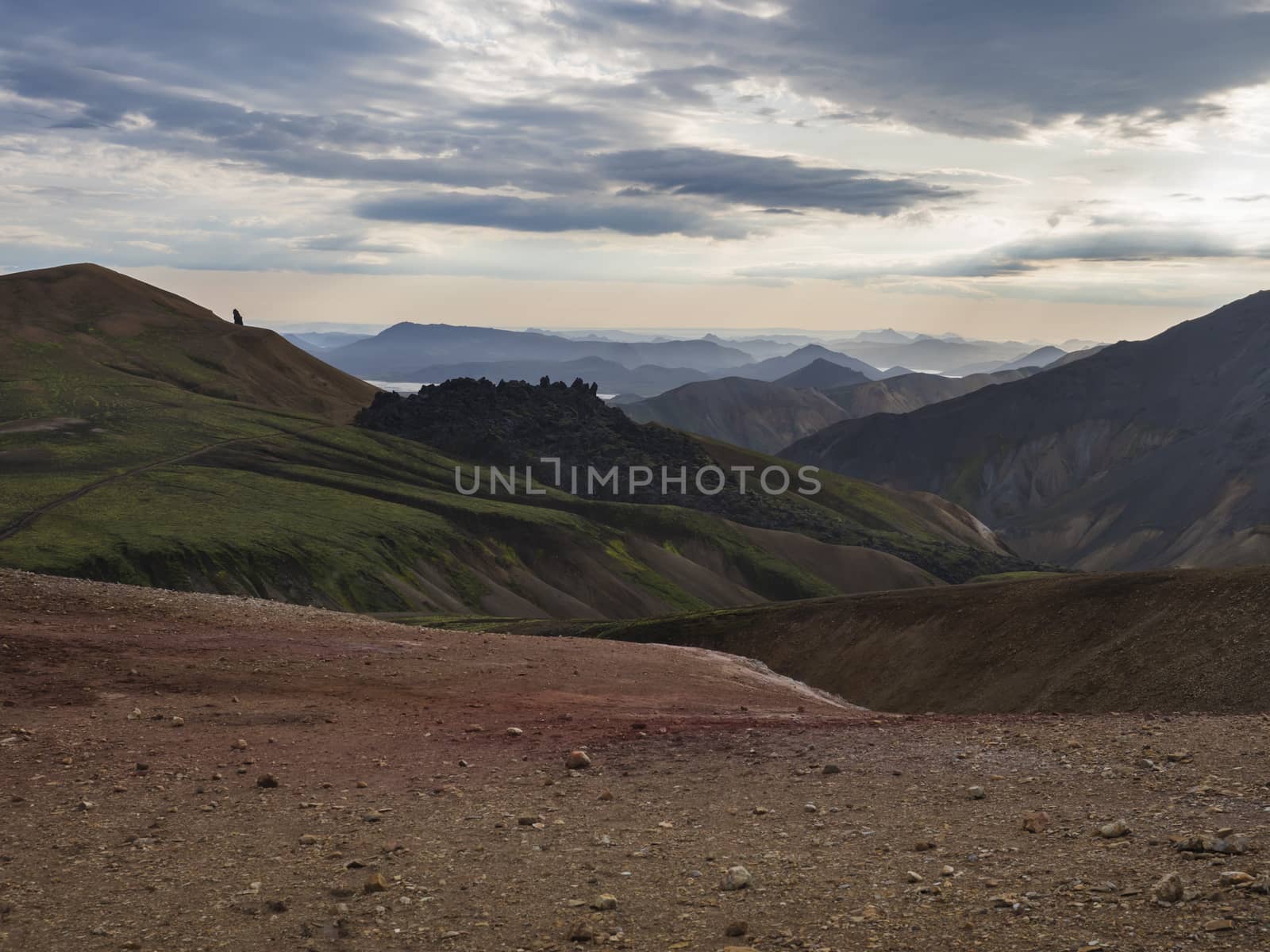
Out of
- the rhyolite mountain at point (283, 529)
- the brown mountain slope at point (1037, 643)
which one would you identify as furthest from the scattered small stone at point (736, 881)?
the rhyolite mountain at point (283, 529)

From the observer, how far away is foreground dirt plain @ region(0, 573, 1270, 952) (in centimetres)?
1345

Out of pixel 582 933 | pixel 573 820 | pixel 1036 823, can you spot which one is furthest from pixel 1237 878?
pixel 573 820

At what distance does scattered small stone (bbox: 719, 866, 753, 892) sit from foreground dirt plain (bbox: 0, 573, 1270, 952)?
0.47ft

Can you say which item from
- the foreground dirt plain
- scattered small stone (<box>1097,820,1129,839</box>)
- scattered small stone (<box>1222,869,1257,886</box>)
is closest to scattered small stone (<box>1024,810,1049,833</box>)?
the foreground dirt plain

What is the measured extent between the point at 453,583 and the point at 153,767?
129 m

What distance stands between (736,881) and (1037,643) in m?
41.8

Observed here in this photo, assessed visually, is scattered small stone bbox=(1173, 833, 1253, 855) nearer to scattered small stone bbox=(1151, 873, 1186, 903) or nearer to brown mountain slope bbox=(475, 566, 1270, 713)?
scattered small stone bbox=(1151, 873, 1186, 903)

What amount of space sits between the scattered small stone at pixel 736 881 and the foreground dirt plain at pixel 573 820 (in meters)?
0.14

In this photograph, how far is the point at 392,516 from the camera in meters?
162

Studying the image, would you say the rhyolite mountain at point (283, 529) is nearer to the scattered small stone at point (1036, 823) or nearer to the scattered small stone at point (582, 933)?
the scattered small stone at point (582, 933)

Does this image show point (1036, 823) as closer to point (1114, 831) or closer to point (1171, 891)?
point (1114, 831)

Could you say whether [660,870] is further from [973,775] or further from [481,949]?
[973,775]

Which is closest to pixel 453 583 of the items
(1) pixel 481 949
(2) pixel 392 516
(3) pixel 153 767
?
(2) pixel 392 516

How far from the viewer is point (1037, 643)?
52.1 m
